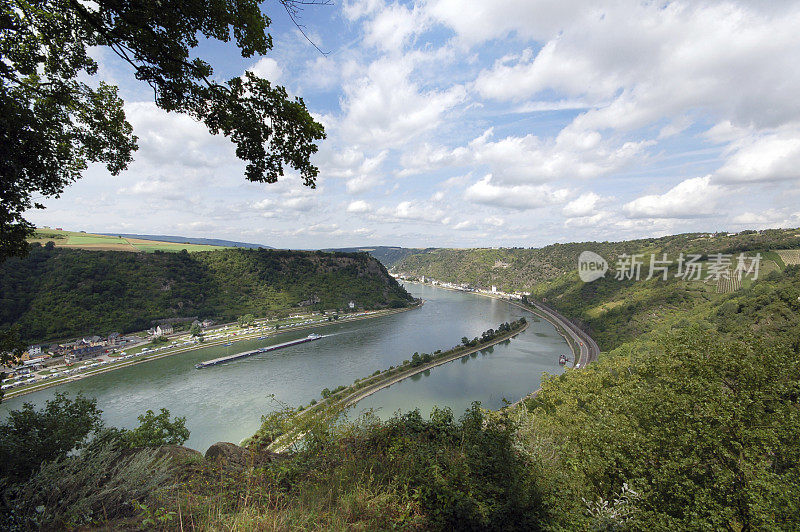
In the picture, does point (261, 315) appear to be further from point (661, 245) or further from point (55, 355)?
point (661, 245)

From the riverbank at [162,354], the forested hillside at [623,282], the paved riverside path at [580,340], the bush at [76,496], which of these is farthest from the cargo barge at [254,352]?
the forested hillside at [623,282]

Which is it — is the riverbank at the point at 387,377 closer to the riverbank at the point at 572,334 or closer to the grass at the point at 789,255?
the riverbank at the point at 572,334

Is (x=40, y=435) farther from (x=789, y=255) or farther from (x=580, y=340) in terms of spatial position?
(x=789, y=255)

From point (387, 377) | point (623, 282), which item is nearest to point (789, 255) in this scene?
point (623, 282)

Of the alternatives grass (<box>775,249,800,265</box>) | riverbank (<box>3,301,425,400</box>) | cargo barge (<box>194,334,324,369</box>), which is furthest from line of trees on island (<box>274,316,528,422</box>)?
grass (<box>775,249,800,265</box>)

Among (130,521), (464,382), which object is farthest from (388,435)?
(464,382)

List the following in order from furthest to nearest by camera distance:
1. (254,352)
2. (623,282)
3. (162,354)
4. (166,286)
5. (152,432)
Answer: (623,282)
(166,286)
(254,352)
(162,354)
(152,432)

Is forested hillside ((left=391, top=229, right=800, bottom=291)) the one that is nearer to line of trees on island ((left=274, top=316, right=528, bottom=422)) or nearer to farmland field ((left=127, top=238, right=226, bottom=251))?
line of trees on island ((left=274, top=316, right=528, bottom=422))
